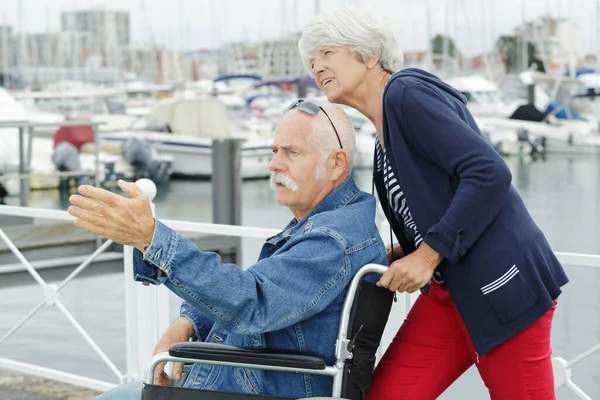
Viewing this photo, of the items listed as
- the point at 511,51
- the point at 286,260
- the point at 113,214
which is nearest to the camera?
the point at 113,214

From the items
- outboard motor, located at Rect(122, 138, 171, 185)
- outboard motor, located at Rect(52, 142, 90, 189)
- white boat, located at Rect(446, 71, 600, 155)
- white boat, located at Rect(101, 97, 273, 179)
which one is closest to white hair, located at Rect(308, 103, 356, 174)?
outboard motor, located at Rect(52, 142, 90, 189)

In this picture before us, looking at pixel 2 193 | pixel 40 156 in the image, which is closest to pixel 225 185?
pixel 2 193

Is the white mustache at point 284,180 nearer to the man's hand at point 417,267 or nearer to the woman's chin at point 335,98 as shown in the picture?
the woman's chin at point 335,98

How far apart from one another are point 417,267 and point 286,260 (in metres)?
0.32

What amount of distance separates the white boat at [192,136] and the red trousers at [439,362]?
2670 cm

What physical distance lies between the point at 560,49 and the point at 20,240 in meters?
43.3

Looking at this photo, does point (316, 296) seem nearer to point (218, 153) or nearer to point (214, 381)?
point (214, 381)

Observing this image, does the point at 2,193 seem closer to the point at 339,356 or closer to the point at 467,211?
the point at 339,356

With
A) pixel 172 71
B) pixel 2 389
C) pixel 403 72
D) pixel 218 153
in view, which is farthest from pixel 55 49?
pixel 403 72

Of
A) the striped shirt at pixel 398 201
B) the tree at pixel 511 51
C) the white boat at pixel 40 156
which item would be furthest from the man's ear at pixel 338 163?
the tree at pixel 511 51

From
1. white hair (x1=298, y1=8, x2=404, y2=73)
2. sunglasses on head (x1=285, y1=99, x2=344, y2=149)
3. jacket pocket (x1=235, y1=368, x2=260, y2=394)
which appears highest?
white hair (x1=298, y1=8, x2=404, y2=73)

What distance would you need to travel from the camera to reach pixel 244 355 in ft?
8.05

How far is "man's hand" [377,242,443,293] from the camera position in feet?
7.88

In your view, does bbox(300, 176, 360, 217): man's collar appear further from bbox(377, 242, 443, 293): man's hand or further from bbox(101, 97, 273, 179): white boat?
bbox(101, 97, 273, 179): white boat
